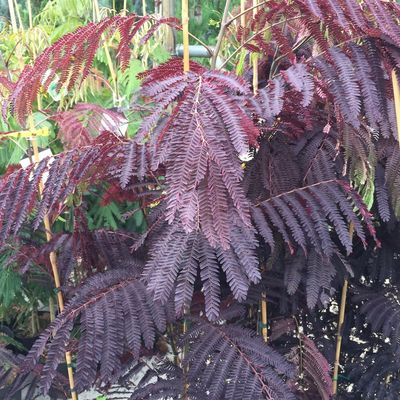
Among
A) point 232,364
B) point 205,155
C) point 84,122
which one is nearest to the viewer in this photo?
point 205,155

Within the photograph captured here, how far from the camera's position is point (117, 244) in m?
1.11

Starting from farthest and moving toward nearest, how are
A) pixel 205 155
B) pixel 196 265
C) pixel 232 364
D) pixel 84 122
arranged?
1. pixel 84 122
2. pixel 232 364
3. pixel 196 265
4. pixel 205 155

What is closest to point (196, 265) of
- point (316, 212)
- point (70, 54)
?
point (316, 212)

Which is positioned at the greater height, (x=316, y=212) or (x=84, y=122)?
(x=84, y=122)

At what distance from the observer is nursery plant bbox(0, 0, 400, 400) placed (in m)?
0.73

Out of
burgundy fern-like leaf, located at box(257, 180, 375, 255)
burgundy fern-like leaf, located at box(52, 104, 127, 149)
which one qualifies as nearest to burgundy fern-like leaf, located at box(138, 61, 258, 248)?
burgundy fern-like leaf, located at box(257, 180, 375, 255)

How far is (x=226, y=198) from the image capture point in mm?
741

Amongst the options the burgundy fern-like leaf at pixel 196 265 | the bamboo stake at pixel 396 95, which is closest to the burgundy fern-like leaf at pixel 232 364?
the burgundy fern-like leaf at pixel 196 265

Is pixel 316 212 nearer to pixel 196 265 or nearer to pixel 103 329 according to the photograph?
pixel 196 265

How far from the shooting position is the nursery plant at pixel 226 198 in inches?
28.7

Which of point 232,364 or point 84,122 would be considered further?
point 84,122

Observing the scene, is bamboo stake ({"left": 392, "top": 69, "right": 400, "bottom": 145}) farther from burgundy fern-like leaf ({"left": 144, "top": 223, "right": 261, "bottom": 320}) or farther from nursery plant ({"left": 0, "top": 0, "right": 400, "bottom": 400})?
burgundy fern-like leaf ({"left": 144, "top": 223, "right": 261, "bottom": 320})

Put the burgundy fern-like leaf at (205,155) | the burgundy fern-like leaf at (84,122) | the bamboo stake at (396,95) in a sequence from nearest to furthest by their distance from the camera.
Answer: the burgundy fern-like leaf at (205,155)
the bamboo stake at (396,95)
the burgundy fern-like leaf at (84,122)

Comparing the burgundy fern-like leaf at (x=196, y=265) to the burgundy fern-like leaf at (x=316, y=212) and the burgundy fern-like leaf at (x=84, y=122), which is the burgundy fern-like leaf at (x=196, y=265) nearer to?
the burgundy fern-like leaf at (x=316, y=212)
